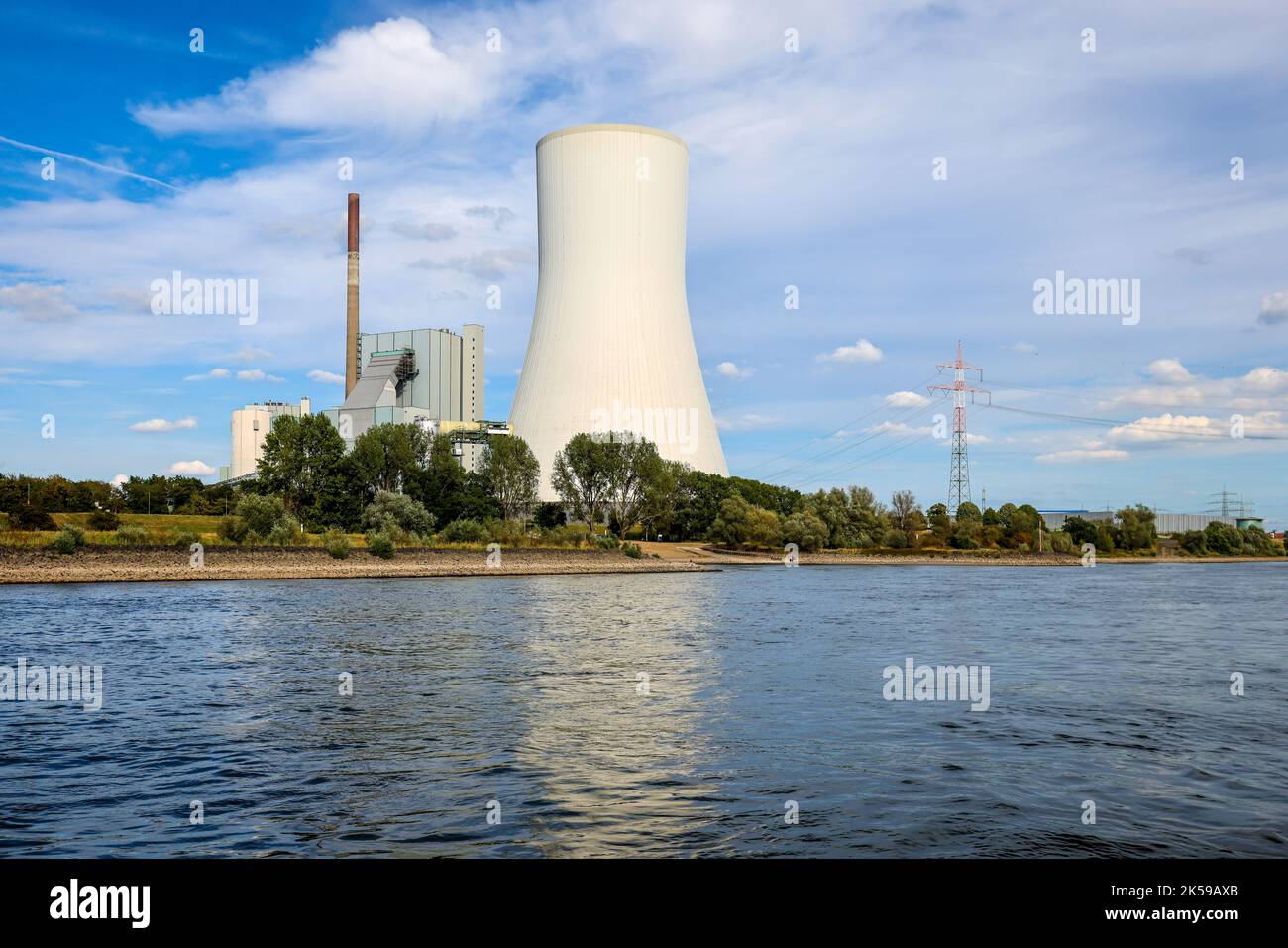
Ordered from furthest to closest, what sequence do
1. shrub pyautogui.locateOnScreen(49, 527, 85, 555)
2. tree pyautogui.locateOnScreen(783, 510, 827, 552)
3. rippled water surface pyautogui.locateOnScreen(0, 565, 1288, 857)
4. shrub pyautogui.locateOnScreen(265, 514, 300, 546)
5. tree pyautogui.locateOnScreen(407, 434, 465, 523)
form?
tree pyautogui.locateOnScreen(783, 510, 827, 552)
tree pyautogui.locateOnScreen(407, 434, 465, 523)
shrub pyautogui.locateOnScreen(265, 514, 300, 546)
shrub pyautogui.locateOnScreen(49, 527, 85, 555)
rippled water surface pyautogui.locateOnScreen(0, 565, 1288, 857)

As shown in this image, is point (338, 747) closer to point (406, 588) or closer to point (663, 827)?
point (663, 827)

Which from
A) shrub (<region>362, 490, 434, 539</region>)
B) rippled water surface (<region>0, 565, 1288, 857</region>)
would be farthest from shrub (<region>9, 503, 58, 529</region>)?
rippled water surface (<region>0, 565, 1288, 857</region>)

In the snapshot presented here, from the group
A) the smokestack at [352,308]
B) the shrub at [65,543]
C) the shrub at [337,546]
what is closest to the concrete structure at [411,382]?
the smokestack at [352,308]

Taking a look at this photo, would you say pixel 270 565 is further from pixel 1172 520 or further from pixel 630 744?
pixel 1172 520

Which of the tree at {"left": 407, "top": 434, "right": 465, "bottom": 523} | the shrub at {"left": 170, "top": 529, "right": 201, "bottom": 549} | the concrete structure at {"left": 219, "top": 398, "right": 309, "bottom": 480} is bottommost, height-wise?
the shrub at {"left": 170, "top": 529, "right": 201, "bottom": 549}

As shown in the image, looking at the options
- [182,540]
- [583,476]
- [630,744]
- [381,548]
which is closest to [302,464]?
[583,476]

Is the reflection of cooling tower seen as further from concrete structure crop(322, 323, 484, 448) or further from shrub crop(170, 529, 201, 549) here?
shrub crop(170, 529, 201, 549)
